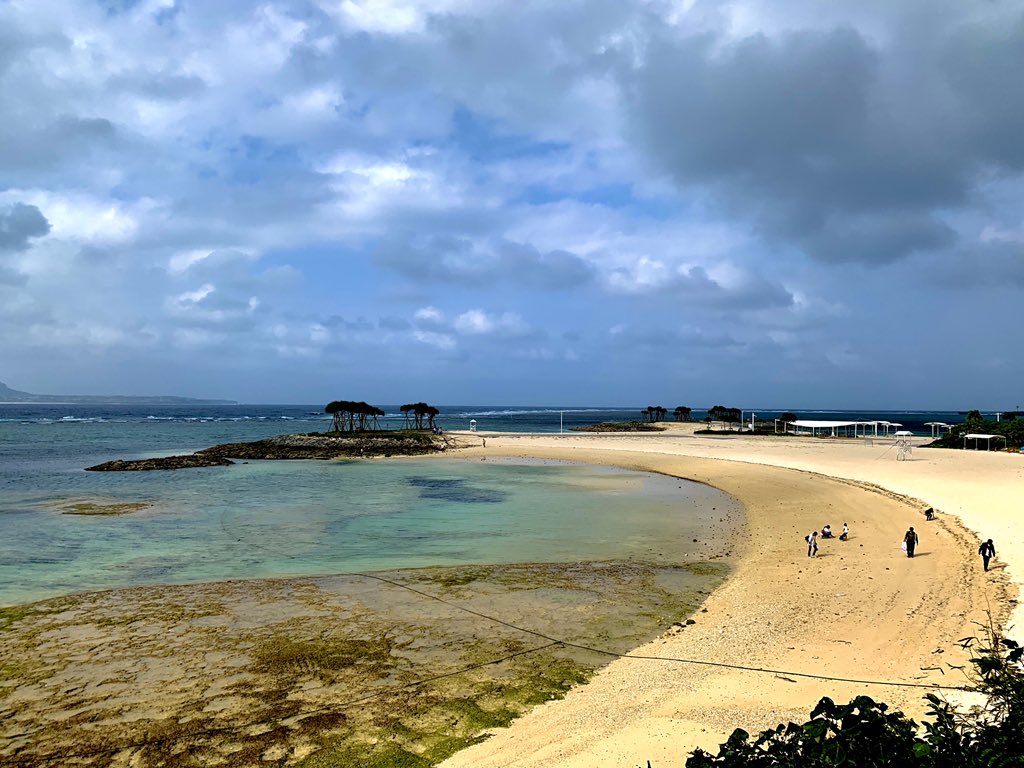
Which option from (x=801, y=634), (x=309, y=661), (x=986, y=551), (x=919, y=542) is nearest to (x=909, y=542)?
(x=986, y=551)

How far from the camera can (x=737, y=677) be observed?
895 cm

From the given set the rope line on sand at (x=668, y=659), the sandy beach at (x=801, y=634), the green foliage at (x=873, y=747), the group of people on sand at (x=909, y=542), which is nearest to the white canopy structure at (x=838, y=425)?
the sandy beach at (x=801, y=634)

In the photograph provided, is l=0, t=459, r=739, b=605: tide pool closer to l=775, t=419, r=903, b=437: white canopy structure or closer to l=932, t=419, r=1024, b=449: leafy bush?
l=775, t=419, r=903, b=437: white canopy structure

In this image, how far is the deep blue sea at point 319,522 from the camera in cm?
1747

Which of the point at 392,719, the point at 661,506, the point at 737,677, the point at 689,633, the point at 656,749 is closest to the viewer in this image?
the point at 656,749

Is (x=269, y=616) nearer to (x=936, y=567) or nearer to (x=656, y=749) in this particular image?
(x=656, y=749)

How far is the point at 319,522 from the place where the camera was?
79.9 ft

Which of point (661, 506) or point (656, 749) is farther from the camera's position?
point (661, 506)

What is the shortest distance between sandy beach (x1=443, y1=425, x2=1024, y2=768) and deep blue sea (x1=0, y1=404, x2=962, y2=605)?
397cm

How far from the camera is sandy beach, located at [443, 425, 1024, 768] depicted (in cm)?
736

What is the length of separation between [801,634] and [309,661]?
A: 8430 mm

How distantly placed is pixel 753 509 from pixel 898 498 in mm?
5561

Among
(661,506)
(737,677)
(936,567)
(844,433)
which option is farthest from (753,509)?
(844,433)

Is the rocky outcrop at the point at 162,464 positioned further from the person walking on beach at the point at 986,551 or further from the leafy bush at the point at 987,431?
the leafy bush at the point at 987,431
